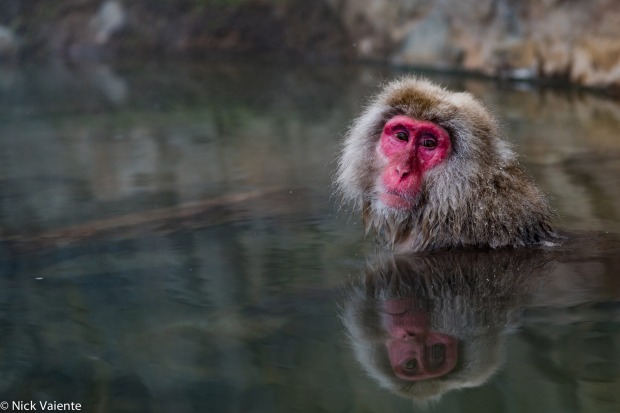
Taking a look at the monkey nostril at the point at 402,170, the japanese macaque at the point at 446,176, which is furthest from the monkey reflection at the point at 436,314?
the monkey nostril at the point at 402,170

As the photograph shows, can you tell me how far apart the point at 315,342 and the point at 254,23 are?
11611mm

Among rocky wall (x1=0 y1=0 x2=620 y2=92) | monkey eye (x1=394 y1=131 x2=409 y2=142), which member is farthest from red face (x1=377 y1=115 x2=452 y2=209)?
rocky wall (x1=0 y1=0 x2=620 y2=92)

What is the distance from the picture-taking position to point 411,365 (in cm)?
291

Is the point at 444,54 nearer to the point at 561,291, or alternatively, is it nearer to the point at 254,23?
the point at 254,23

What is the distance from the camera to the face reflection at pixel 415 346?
2.86 metres

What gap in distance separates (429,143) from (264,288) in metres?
1.02

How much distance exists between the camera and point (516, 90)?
1027 cm

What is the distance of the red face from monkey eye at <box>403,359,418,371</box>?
1.41 meters

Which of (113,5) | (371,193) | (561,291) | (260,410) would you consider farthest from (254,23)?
(260,410)

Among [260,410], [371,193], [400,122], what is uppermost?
[400,122]

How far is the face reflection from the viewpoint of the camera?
2.86 meters

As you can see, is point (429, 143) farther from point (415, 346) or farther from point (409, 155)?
point (415, 346)

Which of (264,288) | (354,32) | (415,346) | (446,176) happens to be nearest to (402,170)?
(446,176)

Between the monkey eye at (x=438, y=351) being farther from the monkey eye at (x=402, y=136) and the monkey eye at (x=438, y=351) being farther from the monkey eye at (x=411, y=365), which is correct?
the monkey eye at (x=402, y=136)
